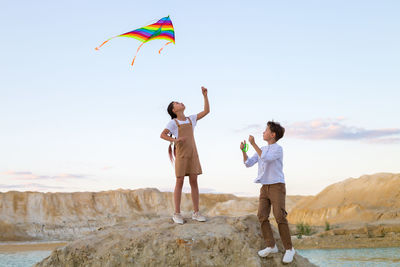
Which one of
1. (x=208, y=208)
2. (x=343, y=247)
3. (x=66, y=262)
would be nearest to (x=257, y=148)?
(x=66, y=262)

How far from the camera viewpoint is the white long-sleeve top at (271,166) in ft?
21.4

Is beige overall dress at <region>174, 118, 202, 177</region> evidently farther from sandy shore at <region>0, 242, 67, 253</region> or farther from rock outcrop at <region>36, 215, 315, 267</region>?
sandy shore at <region>0, 242, 67, 253</region>

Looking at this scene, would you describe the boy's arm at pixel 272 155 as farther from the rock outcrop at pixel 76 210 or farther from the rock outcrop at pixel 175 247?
the rock outcrop at pixel 76 210

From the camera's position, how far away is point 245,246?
6.77 meters

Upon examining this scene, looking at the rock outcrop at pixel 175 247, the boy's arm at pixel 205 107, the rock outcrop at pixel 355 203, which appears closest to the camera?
the rock outcrop at pixel 175 247

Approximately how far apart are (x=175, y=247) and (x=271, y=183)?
1.61 meters

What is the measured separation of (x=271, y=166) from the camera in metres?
6.62

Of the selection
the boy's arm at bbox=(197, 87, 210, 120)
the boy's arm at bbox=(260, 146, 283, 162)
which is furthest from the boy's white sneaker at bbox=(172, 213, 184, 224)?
the boy's arm at bbox=(260, 146, 283, 162)

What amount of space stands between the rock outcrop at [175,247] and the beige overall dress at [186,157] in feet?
2.60

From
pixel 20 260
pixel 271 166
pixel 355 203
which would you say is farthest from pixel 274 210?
pixel 355 203

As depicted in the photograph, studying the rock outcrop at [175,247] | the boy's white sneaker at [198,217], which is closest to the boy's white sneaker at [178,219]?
the rock outcrop at [175,247]

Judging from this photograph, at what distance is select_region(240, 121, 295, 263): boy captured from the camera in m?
6.50

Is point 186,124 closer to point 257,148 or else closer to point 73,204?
point 257,148

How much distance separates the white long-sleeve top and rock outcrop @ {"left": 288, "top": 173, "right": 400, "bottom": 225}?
108 ft
